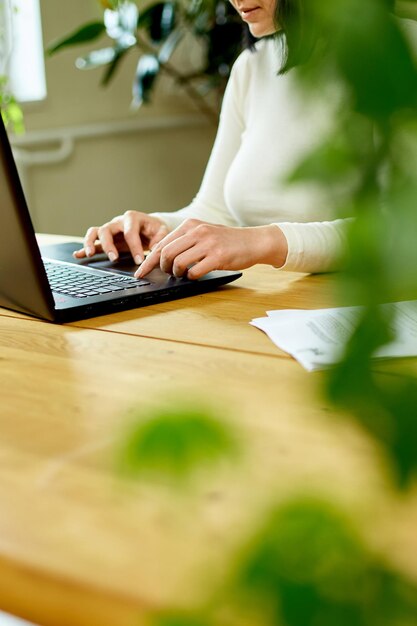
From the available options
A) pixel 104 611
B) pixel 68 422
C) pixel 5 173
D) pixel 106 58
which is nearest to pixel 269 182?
pixel 104 611

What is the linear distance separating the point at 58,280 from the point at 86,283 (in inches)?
2.1

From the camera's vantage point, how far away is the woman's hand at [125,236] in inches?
51.5

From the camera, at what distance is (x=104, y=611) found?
0.36m

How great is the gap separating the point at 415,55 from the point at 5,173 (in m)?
0.76

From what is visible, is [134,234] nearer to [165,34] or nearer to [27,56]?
[165,34]

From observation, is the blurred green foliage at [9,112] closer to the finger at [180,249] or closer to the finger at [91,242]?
the finger at [91,242]

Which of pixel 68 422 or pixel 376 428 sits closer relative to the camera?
pixel 376 428

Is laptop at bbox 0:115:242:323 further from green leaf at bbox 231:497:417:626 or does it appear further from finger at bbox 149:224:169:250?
green leaf at bbox 231:497:417:626

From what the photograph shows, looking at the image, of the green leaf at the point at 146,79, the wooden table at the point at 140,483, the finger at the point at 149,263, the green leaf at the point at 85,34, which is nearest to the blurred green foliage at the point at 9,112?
the green leaf at the point at 85,34

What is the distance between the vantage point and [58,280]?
1140mm

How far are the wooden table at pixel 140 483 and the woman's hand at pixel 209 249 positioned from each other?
0.33 ft

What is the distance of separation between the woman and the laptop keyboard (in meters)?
0.04

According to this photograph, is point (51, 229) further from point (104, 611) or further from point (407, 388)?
point (407, 388)

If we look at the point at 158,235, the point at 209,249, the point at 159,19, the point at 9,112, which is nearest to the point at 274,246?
the point at 209,249
